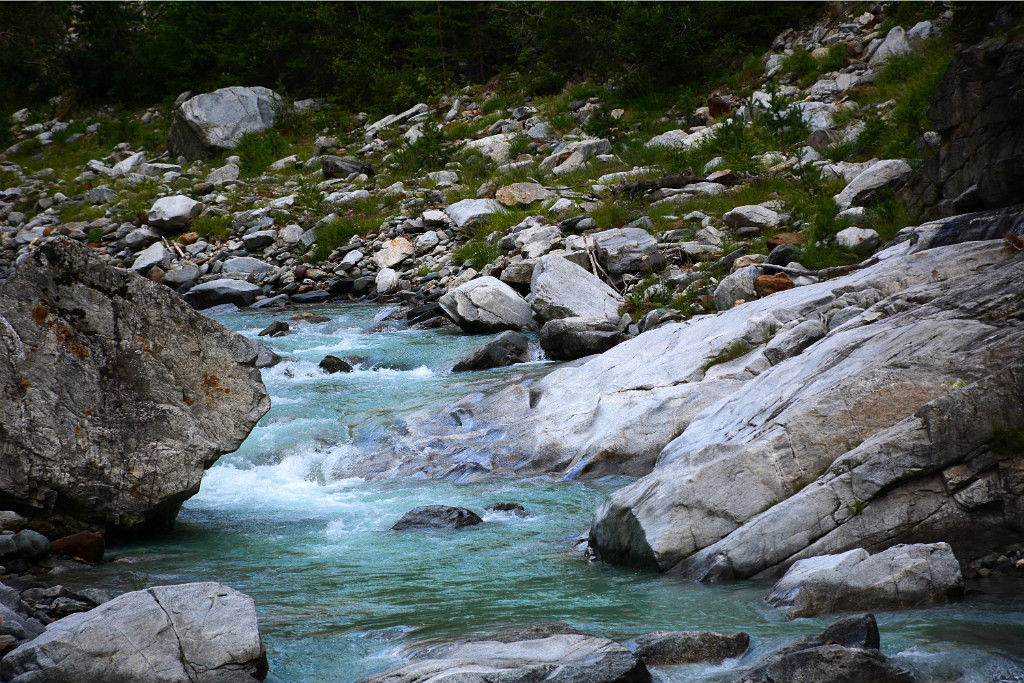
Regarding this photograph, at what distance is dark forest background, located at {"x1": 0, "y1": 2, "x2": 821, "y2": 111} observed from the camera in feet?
73.8

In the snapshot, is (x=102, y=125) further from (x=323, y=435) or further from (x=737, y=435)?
(x=737, y=435)

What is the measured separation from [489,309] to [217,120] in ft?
57.9

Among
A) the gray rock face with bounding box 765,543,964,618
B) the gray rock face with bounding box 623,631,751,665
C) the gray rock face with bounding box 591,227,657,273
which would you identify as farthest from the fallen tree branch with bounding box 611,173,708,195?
the gray rock face with bounding box 623,631,751,665

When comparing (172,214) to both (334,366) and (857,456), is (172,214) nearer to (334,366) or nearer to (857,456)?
(334,366)

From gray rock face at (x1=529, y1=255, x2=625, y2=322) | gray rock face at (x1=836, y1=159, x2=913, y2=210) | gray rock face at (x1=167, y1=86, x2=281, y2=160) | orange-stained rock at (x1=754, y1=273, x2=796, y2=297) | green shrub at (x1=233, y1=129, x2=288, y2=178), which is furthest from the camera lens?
gray rock face at (x1=167, y1=86, x2=281, y2=160)

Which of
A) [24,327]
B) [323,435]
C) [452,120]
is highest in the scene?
[452,120]

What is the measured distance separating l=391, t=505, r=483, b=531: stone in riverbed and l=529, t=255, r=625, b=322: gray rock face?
554 cm

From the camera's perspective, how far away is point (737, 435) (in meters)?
5.41

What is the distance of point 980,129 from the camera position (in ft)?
26.9

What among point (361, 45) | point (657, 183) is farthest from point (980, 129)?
point (361, 45)

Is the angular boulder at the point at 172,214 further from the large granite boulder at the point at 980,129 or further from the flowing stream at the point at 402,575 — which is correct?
the large granite boulder at the point at 980,129

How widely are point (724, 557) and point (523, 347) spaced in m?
6.83

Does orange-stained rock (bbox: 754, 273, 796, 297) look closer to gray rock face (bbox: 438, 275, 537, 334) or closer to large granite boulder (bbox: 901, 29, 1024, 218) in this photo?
large granite boulder (bbox: 901, 29, 1024, 218)

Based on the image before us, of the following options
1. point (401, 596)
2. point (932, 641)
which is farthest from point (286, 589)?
point (932, 641)
